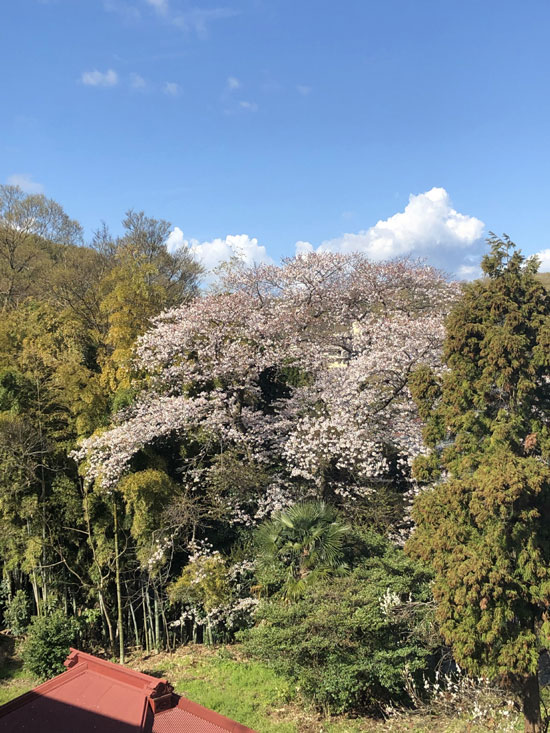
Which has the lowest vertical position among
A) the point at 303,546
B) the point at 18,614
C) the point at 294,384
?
the point at 18,614

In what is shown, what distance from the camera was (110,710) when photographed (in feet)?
14.9

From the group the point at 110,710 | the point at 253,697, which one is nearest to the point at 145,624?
the point at 253,697

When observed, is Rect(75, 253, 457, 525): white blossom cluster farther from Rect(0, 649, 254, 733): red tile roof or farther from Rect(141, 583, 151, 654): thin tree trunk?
Rect(0, 649, 254, 733): red tile roof

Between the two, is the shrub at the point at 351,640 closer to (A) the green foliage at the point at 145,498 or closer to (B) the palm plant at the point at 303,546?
(B) the palm plant at the point at 303,546

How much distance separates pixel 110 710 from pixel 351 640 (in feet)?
11.7

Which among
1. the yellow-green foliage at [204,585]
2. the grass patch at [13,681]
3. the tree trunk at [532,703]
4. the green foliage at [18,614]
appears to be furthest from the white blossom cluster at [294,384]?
the tree trunk at [532,703]

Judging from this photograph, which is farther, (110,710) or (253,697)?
(253,697)

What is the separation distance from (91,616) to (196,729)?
5.84 metres

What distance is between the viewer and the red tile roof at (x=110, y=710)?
4.41 meters

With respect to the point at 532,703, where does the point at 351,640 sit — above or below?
above

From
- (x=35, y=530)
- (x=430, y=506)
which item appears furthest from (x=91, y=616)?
(x=430, y=506)

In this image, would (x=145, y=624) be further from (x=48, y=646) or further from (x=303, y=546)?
(x=303, y=546)

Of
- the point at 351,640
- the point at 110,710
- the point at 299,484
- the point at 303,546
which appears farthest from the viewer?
the point at 299,484

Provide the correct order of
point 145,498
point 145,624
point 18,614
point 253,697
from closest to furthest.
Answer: point 253,697, point 145,498, point 145,624, point 18,614
